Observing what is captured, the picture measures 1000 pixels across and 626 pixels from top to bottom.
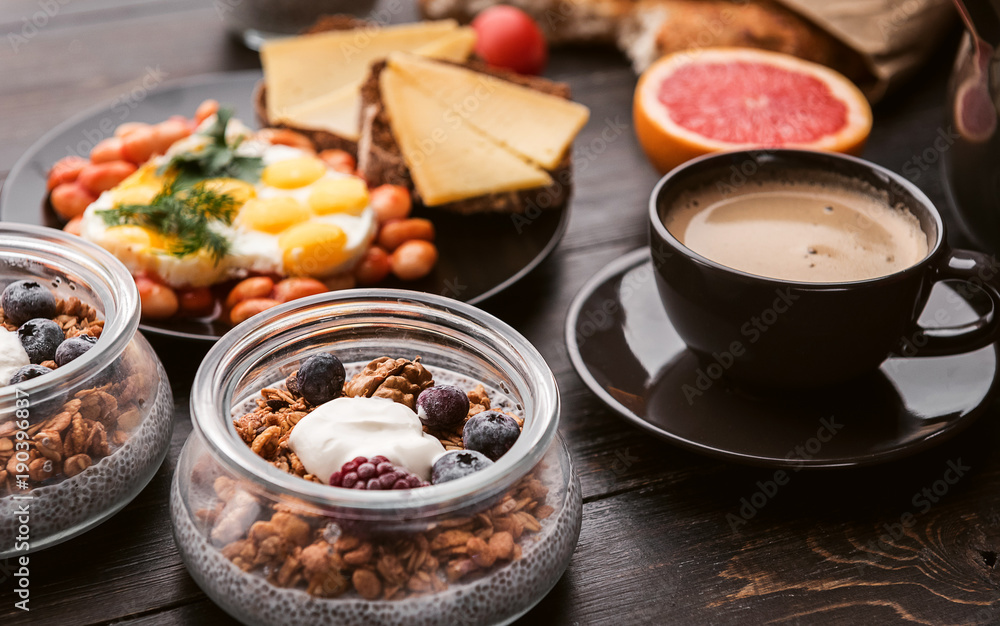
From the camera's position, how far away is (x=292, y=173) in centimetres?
163

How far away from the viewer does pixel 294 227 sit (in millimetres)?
1543

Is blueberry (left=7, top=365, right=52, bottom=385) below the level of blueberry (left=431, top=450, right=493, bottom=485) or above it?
above

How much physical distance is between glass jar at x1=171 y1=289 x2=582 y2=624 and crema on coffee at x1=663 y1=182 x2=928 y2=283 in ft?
1.30

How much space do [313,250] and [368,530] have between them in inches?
28.7

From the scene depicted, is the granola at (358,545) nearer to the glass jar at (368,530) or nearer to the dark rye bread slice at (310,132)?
the glass jar at (368,530)

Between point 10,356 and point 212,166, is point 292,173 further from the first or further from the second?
point 10,356

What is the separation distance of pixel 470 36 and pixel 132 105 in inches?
31.2

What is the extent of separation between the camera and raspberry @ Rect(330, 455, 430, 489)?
90 cm

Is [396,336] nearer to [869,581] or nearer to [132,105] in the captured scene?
[869,581]

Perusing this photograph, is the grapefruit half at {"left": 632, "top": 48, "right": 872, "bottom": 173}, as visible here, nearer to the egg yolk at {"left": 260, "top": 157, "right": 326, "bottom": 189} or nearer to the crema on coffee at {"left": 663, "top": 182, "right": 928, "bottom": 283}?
the crema on coffee at {"left": 663, "top": 182, "right": 928, "bottom": 283}

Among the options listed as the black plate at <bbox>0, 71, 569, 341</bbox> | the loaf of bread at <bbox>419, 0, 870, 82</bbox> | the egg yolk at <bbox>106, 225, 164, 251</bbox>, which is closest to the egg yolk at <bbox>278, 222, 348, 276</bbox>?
the black plate at <bbox>0, 71, 569, 341</bbox>

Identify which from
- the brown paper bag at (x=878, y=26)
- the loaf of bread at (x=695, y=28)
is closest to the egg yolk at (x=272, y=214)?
the loaf of bread at (x=695, y=28)

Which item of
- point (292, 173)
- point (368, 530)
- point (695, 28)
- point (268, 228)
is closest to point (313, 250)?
point (268, 228)

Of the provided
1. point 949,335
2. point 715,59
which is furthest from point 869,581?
point 715,59
